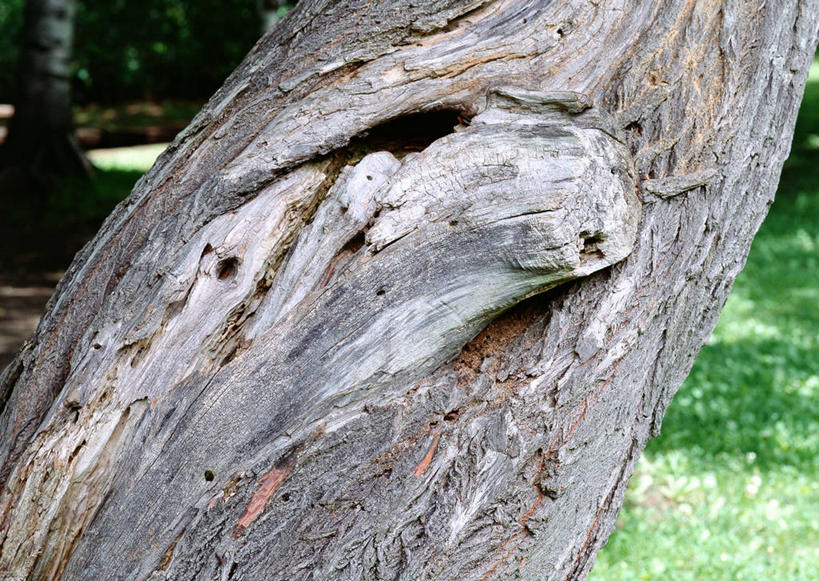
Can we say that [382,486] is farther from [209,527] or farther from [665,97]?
[665,97]

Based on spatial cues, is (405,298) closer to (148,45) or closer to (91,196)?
(91,196)

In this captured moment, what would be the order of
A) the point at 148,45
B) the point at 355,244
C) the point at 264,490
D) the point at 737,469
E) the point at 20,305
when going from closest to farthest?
1. the point at 264,490
2. the point at 355,244
3. the point at 737,469
4. the point at 20,305
5. the point at 148,45

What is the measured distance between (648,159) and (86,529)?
157 centimetres

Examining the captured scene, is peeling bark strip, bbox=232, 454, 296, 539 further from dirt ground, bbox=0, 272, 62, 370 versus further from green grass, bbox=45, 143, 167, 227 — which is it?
green grass, bbox=45, 143, 167, 227

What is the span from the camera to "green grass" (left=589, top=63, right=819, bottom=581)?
4.03 m

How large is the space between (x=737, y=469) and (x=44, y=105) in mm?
9646

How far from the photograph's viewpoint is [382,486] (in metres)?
1.83

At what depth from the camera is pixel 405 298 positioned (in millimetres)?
1898

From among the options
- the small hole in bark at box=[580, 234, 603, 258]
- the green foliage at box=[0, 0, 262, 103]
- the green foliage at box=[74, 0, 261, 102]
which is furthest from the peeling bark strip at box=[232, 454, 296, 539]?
the green foliage at box=[74, 0, 261, 102]

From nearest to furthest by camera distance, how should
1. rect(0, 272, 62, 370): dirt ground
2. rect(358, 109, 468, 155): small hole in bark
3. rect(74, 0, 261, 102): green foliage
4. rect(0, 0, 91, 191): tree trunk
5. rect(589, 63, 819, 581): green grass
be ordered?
rect(358, 109, 468, 155): small hole in bark → rect(589, 63, 819, 581): green grass → rect(0, 272, 62, 370): dirt ground → rect(0, 0, 91, 191): tree trunk → rect(74, 0, 261, 102): green foliage

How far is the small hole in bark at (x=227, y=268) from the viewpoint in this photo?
2.07 meters

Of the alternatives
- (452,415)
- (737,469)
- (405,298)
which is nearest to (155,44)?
(737,469)

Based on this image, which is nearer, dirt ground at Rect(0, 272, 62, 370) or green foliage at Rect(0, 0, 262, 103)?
dirt ground at Rect(0, 272, 62, 370)

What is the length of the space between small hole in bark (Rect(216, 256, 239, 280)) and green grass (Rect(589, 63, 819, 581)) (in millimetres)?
2590
